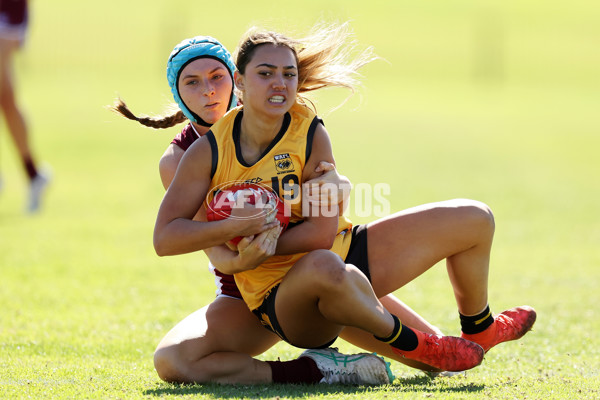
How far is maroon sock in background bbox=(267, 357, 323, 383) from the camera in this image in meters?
4.55

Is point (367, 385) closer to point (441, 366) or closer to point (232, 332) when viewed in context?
point (441, 366)

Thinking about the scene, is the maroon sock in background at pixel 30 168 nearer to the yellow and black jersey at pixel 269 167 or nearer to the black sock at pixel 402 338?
the yellow and black jersey at pixel 269 167

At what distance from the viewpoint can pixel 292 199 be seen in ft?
14.9

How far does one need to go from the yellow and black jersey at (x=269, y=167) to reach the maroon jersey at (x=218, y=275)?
0.36 m

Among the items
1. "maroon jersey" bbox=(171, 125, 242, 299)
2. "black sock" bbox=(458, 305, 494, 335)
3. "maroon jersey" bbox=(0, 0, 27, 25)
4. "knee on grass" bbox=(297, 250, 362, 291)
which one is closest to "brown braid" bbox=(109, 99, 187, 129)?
"maroon jersey" bbox=(171, 125, 242, 299)

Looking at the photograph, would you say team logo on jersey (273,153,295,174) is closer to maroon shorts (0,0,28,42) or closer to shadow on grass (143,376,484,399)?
shadow on grass (143,376,484,399)

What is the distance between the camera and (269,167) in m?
4.54

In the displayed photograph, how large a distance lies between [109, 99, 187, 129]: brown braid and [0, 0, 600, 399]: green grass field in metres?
0.24

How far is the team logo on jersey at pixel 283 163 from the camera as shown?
454 centimetres

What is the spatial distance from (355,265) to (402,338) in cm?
60

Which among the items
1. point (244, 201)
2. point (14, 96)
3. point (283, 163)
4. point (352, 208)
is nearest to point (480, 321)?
point (283, 163)

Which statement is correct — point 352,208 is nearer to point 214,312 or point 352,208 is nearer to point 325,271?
point 214,312

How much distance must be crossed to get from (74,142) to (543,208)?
454 inches

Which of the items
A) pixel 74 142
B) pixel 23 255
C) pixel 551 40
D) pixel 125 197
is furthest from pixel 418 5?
pixel 23 255
